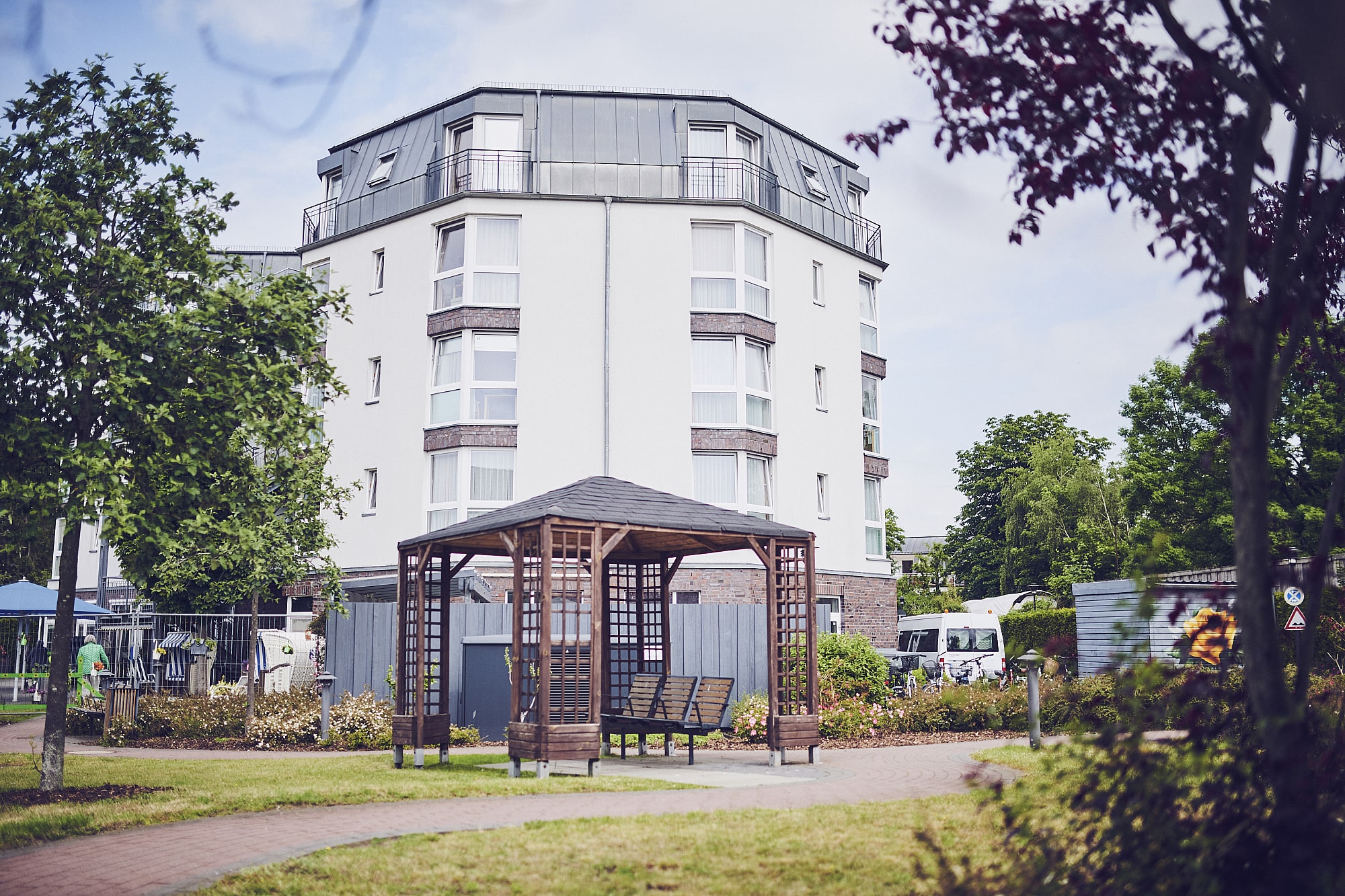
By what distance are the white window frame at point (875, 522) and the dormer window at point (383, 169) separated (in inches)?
637

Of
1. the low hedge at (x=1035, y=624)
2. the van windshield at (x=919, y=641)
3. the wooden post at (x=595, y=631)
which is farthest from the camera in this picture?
the low hedge at (x=1035, y=624)

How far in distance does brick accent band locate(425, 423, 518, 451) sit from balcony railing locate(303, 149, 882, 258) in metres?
6.14

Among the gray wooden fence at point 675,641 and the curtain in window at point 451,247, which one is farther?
the curtain in window at point 451,247

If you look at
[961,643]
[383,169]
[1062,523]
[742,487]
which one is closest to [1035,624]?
[961,643]

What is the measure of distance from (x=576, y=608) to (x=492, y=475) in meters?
17.5

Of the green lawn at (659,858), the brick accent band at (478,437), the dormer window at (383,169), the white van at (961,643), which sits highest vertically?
the dormer window at (383,169)

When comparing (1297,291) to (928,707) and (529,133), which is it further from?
(529,133)

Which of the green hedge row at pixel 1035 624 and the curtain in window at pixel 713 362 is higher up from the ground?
the curtain in window at pixel 713 362

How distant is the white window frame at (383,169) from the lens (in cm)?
3434

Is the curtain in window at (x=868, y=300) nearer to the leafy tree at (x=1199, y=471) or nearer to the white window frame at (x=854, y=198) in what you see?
the white window frame at (x=854, y=198)

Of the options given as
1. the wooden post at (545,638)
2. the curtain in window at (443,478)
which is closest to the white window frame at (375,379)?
the curtain in window at (443,478)

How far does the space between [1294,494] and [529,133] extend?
2692cm

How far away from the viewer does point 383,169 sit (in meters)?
34.8

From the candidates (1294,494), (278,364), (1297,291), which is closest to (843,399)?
(1294,494)
